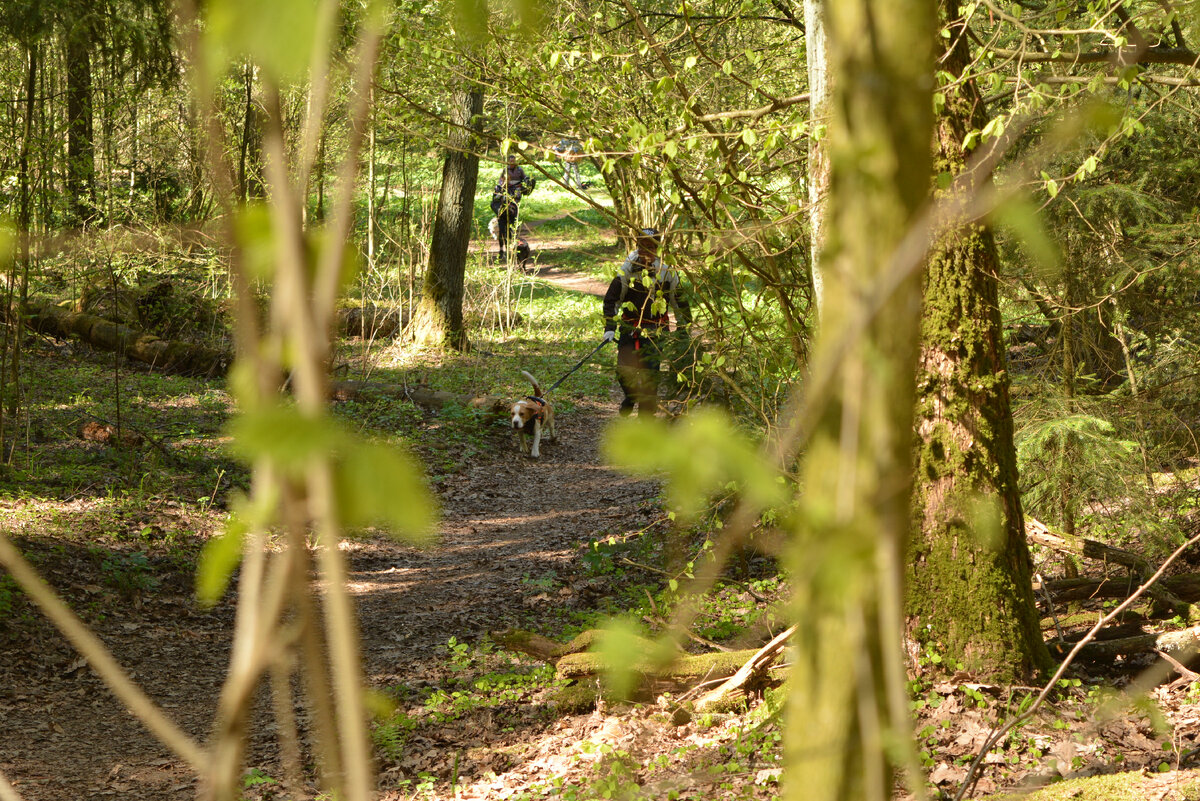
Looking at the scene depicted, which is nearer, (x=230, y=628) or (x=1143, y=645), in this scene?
(x=1143, y=645)

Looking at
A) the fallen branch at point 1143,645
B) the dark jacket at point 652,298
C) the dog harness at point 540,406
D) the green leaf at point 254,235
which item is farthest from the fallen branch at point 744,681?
the dog harness at point 540,406

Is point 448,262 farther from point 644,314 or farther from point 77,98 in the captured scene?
point 644,314

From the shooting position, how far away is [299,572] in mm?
740

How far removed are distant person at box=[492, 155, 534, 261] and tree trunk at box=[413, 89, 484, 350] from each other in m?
0.71

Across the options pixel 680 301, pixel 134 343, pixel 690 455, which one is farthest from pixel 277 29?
pixel 134 343

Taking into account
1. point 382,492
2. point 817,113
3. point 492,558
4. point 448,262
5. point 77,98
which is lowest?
point 492,558

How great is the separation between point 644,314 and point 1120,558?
4538 mm

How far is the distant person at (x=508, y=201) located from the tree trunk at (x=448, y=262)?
2.34 feet

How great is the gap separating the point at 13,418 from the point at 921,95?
9.25m

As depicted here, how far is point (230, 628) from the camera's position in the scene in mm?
6473

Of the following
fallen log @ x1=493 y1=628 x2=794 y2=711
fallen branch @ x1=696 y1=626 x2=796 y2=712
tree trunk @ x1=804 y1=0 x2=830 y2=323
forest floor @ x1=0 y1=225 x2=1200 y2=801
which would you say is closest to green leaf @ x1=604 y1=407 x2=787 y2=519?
forest floor @ x1=0 y1=225 x2=1200 y2=801

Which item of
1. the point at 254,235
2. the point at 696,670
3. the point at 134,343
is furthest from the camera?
the point at 134,343

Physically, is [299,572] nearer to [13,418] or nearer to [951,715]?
[951,715]

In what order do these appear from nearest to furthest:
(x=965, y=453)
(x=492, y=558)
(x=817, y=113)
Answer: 1. (x=817, y=113)
2. (x=965, y=453)
3. (x=492, y=558)
